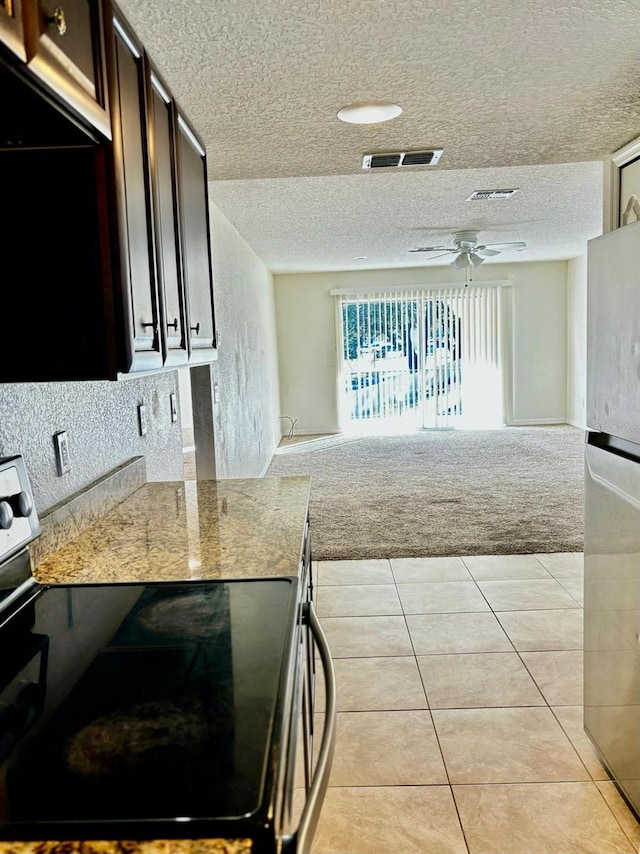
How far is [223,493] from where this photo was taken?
2258 mm

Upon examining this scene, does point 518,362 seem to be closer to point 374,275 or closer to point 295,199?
point 374,275

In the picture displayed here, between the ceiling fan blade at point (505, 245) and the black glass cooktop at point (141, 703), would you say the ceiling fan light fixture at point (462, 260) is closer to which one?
the ceiling fan blade at point (505, 245)

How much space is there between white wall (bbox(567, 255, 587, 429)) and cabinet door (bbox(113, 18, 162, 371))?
8196 mm

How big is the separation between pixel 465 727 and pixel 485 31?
7.00 ft

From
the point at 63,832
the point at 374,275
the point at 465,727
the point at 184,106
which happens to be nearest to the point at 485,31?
the point at 184,106

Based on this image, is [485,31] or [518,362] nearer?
[485,31]

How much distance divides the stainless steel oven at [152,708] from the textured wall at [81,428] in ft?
0.71

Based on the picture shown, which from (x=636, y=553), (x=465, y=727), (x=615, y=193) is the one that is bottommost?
(x=465, y=727)

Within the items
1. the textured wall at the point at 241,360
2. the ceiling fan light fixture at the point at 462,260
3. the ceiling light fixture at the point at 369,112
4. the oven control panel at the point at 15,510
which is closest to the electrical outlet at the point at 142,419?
the oven control panel at the point at 15,510

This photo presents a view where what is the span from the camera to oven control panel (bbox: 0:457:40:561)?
1282 mm

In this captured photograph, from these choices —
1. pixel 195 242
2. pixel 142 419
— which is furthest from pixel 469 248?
pixel 195 242

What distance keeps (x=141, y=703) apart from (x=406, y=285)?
352 inches

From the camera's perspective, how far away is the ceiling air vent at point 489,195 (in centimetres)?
466

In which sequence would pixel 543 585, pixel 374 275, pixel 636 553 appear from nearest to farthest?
pixel 636 553 → pixel 543 585 → pixel 374 275
